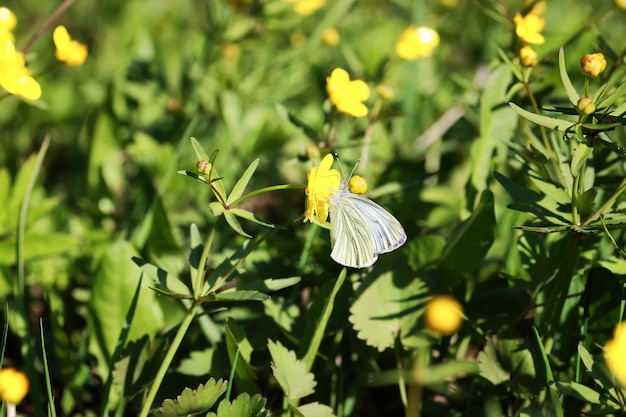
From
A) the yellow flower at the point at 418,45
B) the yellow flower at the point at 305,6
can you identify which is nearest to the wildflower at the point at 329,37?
the yellow flower at the point at 305,6

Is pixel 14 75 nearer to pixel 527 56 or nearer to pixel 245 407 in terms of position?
pixel 245 407

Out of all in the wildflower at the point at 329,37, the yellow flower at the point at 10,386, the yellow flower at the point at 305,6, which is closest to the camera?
the yellow flower at the point at 10,386

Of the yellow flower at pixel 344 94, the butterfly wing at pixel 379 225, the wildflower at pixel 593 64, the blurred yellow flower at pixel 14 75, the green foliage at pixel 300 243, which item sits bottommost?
the green foliage at pixel 300 243

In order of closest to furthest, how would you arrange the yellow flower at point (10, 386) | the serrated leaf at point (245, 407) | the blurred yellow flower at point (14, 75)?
the yellow flower at point (10, 386) → the serrated leaf at point (245, 407) → the blurred yellow flower at point (14, 75)

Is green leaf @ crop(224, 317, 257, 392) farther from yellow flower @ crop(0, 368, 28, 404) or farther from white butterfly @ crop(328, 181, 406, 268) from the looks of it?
yellow flower @ crop(0, 368, 28, 404)

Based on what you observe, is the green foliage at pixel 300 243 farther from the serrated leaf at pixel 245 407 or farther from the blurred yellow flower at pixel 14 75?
the blurred yellow flower at pixel 14 75

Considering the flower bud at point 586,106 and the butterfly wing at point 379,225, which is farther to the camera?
the butterfly wing at point 379,225

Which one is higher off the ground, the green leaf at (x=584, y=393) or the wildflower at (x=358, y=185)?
the wildflower at (x=358, y=185)

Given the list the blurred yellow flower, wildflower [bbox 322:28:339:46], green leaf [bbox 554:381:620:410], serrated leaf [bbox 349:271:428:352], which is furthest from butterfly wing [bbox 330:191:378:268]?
wildflower [bbox 322:28:339:46]
